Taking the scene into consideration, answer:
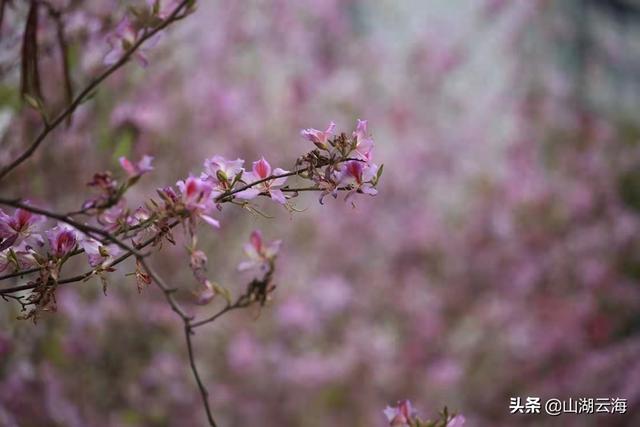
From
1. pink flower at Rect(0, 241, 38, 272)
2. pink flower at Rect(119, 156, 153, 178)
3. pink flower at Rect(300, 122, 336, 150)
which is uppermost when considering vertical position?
pink flower at Rect(300, 122, 336, 150)

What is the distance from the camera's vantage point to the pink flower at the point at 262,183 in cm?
84

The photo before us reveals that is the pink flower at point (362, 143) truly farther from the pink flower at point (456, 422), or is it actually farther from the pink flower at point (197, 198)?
the pink flower at point (456, 422)

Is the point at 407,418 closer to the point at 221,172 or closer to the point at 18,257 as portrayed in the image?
the point at 221,172

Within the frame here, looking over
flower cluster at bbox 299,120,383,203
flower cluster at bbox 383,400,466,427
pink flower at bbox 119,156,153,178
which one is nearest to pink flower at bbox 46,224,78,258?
pink flower at bbox 119,156,153,178

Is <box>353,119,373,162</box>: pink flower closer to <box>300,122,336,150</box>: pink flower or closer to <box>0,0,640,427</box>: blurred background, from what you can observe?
<box>300,122,336,150</box>: pink flower

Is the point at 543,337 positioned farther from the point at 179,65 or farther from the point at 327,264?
the point at 179,65

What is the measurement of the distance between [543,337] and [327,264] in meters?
1.07

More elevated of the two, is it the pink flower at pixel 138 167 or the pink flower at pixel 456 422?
the pink flower at pixel 138 167

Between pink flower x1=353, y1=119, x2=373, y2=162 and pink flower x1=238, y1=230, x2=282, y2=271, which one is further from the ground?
pink flower x1=353, y1=119, x2=373, y2=162

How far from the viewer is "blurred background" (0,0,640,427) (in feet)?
7.81

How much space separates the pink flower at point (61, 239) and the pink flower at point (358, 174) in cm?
31

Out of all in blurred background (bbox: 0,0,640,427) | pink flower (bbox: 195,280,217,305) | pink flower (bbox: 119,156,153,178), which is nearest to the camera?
pink flower (bbox: 119,156,153,178)

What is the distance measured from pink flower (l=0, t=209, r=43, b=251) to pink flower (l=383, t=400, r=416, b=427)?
0.47 metres

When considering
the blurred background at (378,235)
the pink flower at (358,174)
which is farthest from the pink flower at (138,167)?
the blurred background at (378,235)
